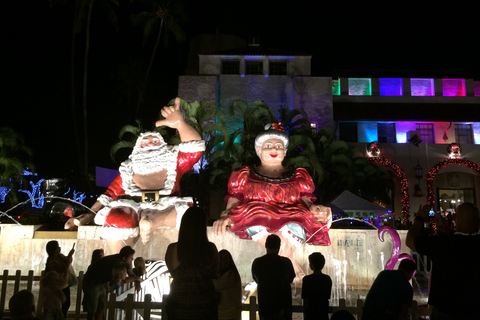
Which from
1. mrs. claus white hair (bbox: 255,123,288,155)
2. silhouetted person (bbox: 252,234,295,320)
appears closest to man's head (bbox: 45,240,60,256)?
silhouetted person (bbox: 252,234,295,320)

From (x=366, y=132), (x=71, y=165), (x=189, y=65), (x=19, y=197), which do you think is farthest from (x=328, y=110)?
(x=19, y=197)

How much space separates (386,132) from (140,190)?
2351 centimetres

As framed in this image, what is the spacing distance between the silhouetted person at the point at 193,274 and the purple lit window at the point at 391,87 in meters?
28.8

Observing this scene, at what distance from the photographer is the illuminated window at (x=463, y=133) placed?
2750 centimetres

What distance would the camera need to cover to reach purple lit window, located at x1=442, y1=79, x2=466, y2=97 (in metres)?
29.3

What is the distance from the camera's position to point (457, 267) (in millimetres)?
3076

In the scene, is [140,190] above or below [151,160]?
below

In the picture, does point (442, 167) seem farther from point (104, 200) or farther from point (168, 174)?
point (104, 200)

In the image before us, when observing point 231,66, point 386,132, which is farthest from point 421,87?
point 231,66

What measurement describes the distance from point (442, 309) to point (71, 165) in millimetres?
26264

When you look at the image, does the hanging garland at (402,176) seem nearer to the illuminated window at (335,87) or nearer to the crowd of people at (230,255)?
the illuminated window at (335,87)

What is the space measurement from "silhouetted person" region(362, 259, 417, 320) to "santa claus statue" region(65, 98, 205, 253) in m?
4.15

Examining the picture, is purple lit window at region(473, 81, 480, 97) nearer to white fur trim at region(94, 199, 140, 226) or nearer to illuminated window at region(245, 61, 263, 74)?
illuminated window at region(245, 61, 263, 74)

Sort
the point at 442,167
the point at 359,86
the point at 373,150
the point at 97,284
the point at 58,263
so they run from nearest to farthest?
the point at 97,284 → the point at 58,263 → the point at 373,150 → the point at 442,167 → the point at 359,86
